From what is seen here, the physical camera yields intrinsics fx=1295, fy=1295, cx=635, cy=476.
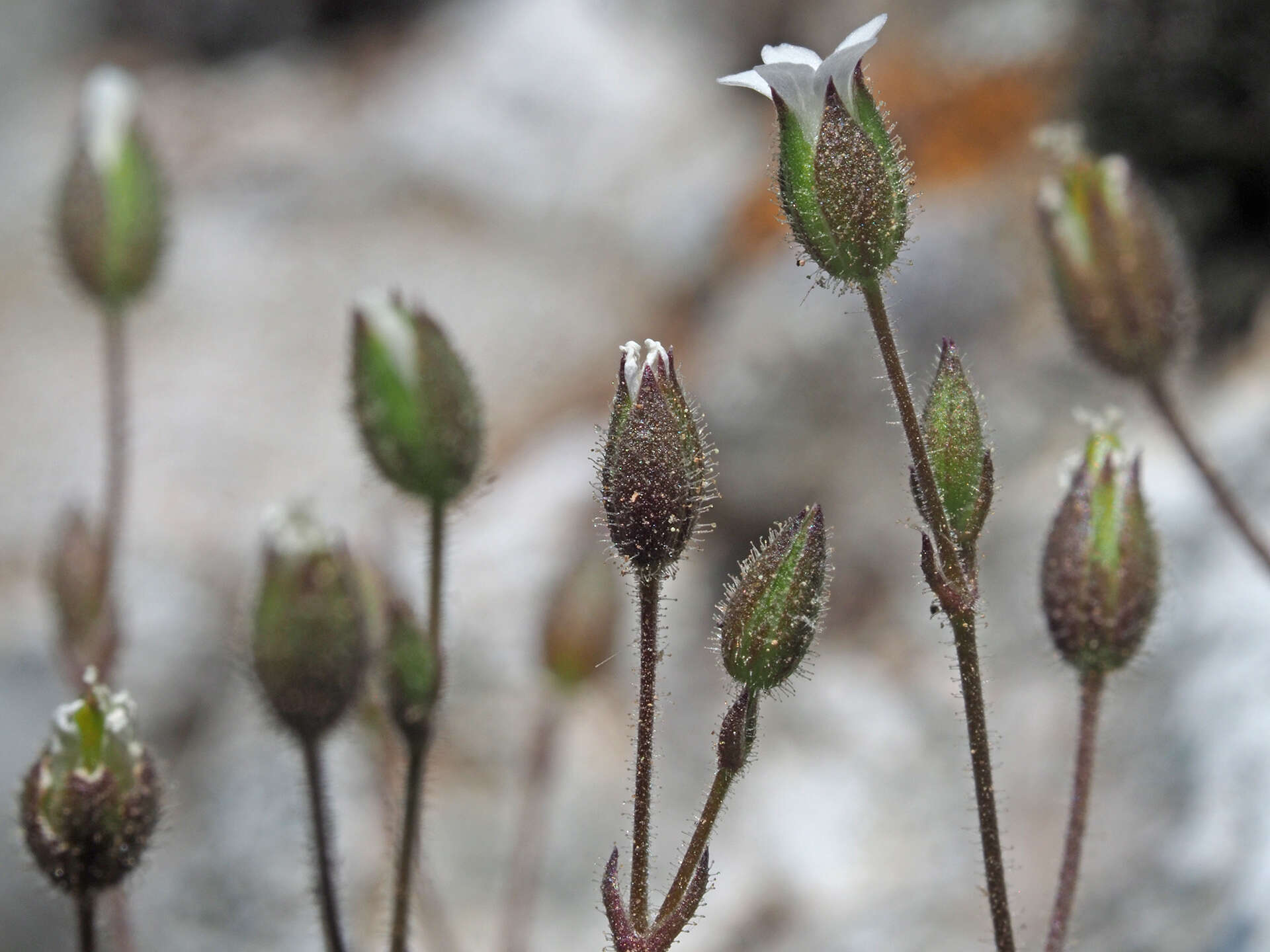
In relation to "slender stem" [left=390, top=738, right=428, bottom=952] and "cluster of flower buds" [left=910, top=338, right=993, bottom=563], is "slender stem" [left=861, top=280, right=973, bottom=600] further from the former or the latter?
"slender stem" [left=390, top=738, right=428, bottom=952]

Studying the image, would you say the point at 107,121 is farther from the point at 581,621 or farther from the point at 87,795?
the point at 87,795

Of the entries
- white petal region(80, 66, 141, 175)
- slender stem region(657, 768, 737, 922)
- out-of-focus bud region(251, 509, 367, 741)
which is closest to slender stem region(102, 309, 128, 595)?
white petal region(80, 66, 141, 175)

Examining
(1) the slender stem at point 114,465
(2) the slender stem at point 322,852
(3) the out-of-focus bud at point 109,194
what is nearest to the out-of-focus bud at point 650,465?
(2) the slender stem at point 322,852

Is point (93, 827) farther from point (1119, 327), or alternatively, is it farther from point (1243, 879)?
point (1119, 327)

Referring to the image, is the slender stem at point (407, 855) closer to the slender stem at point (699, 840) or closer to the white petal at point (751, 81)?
the slender stem at point (699, 840)

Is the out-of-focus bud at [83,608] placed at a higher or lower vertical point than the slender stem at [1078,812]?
higher

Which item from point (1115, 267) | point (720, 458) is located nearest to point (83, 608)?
point (1115, 267)

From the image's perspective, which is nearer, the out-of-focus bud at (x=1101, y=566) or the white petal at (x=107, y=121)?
the out-of-focus bud at (x=1101, y=566)

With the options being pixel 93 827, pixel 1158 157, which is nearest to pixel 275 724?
pixel 93 827
